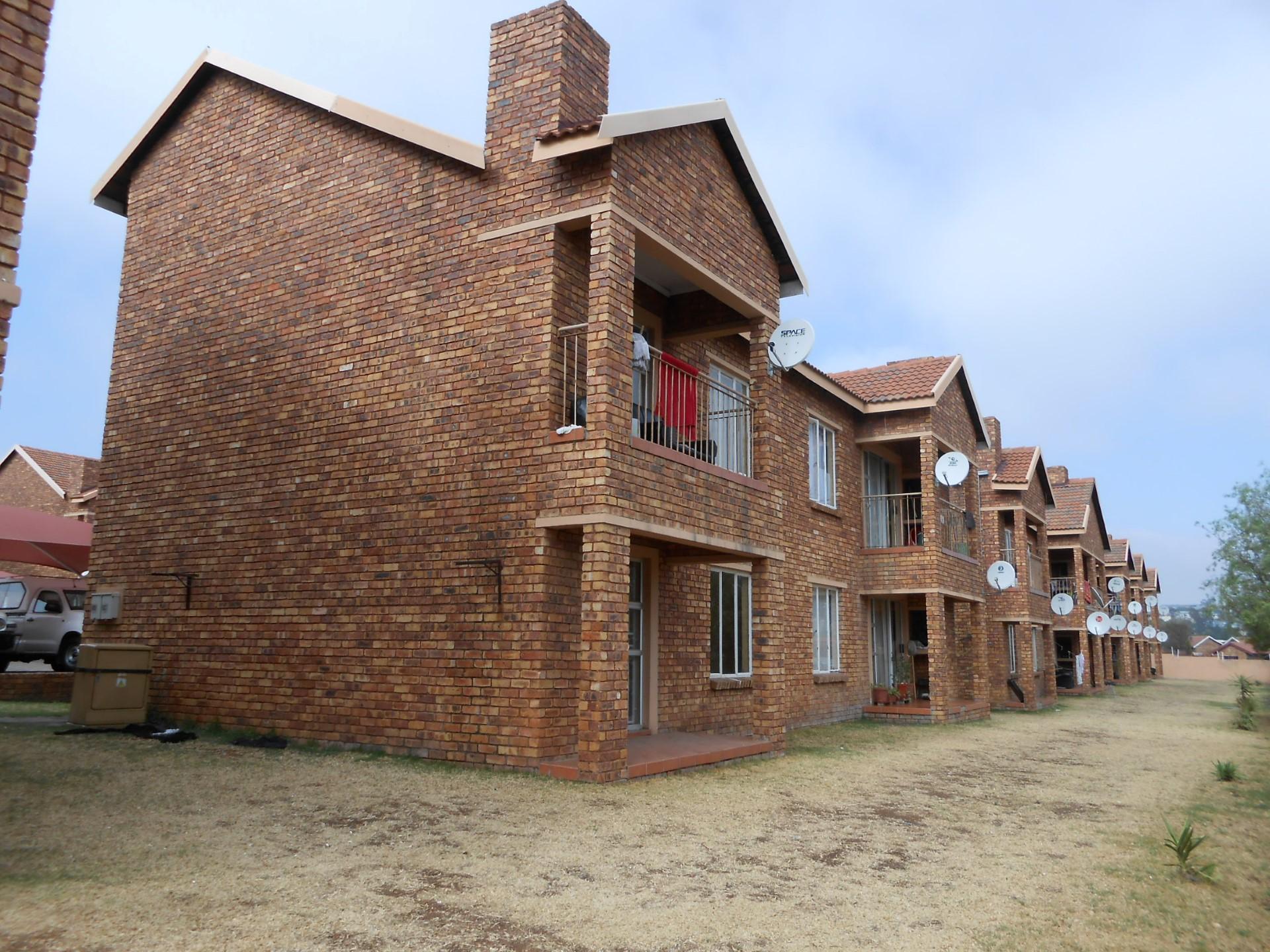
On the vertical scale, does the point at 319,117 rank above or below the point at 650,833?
above

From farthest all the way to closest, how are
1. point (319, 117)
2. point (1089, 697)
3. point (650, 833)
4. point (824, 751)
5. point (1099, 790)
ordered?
1. point (1089, 697)
2. point (824, 751)
3. point (319, 117)
4. point (1099, 790)
5. point (650, 833)

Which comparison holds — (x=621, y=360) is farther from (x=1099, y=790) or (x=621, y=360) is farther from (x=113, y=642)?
(x=113, y=642)

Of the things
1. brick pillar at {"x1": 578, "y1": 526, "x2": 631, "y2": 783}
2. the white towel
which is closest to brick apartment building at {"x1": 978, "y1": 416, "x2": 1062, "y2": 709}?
the white towel

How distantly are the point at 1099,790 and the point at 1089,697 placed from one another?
2372 cm

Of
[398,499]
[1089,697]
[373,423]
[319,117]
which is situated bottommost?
[1089,697]

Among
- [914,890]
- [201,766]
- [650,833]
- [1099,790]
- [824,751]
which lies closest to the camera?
[914,890]

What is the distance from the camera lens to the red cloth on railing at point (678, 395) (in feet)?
36.2

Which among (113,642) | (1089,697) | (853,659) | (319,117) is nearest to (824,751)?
(853,659)

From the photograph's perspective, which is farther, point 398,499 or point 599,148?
point 398,499

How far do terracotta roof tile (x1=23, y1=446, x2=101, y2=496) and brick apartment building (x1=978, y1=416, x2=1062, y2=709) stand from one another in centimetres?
2476

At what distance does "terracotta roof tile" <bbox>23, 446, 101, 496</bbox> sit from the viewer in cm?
2715

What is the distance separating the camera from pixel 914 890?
553 centimetres

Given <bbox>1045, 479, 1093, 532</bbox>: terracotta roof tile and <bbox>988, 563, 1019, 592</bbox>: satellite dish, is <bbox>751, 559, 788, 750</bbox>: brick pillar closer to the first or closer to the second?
<bbox>988, 563, 1019, 592</bbox>: satellite dish

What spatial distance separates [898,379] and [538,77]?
38.4 ft
